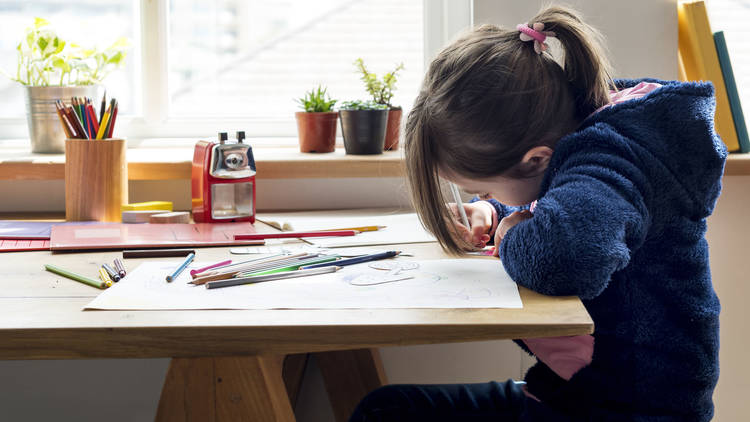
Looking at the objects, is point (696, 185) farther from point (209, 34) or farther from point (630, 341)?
point (209, 34)

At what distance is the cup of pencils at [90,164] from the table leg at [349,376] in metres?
0.50

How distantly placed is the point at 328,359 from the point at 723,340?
98cm

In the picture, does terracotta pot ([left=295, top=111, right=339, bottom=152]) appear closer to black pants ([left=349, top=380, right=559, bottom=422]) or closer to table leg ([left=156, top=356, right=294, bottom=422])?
black pants ([left=349, top=380, right=559, bottom=422])

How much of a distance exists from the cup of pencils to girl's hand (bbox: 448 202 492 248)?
630 mm

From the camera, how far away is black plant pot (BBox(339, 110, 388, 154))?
4.93ft

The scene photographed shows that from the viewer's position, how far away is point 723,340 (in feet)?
5.68

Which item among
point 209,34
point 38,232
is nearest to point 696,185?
point 38,232

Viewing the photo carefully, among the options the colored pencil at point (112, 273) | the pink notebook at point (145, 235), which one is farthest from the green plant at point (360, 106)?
the colored pencil at point (112, 273)

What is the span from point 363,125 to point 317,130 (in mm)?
127

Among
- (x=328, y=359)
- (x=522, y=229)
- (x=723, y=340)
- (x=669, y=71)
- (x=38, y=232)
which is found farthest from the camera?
(x=723, y=340)

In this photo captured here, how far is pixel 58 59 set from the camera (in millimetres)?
1593

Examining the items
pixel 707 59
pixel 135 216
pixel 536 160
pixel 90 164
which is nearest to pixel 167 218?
pixel 135 216

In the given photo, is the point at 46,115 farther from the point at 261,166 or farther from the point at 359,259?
the point at 359,259

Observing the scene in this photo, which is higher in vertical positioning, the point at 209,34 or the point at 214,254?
the point at 209,34
